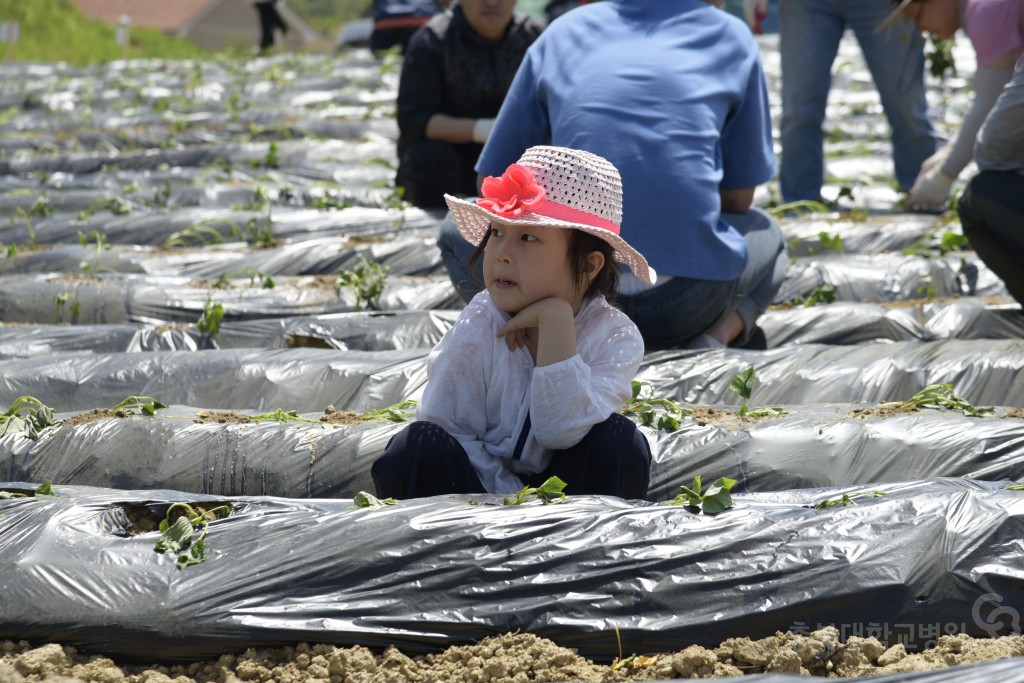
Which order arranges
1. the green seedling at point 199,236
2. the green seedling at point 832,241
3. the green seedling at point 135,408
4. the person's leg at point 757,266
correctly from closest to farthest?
the green seedling at point 135,408 → the person's leg at point 757,266 → the green seedling at point 832,241 → the green seedling at point 199,236

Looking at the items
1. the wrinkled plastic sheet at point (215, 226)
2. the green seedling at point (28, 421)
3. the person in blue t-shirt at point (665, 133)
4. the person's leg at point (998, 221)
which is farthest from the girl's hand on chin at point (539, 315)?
the wrinkled plastic sheet at point (215, 226)

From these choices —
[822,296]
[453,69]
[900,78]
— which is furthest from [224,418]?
[900,78]

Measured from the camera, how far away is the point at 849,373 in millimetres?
2877

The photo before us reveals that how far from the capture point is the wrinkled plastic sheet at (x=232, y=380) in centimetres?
286

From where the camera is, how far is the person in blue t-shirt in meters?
2.91

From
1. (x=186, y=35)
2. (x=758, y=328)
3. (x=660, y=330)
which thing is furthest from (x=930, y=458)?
(x=186, y=35)

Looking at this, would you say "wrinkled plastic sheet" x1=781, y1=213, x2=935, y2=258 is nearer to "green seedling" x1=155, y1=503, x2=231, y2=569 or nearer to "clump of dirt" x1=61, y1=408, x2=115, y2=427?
"clump of dirt" x1=61, y1=408, x2=115, y2=427

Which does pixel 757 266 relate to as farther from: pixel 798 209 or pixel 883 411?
pixel 798 209

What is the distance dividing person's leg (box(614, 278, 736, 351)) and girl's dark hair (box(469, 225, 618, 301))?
81 cm

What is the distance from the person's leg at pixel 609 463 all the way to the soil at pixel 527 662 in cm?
44

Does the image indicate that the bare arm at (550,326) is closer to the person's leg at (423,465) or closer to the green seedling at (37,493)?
the person's leg at (423,465)

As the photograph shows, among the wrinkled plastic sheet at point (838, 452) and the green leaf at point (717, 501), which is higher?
the green leaf at point (717, 501)

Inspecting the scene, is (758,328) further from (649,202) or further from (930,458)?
(930,458)

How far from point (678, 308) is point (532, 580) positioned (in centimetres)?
148
